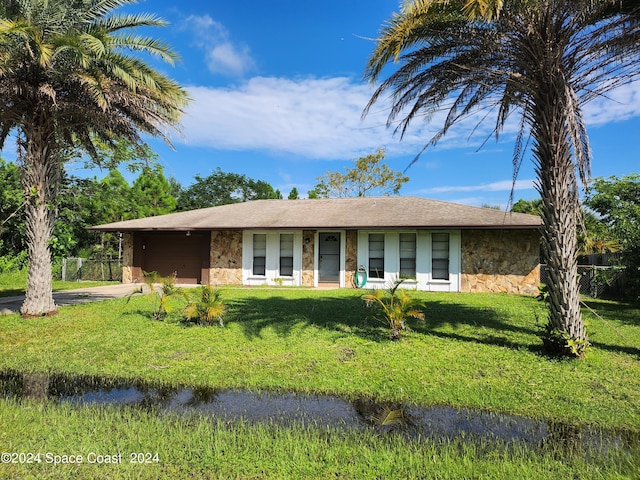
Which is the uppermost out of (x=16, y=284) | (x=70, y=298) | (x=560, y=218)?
(x=560, y=218)

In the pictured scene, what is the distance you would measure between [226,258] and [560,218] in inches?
570

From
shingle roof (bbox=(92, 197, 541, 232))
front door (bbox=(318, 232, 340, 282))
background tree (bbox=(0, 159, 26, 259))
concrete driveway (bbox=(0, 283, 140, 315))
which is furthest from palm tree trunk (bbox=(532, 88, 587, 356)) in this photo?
background tree (bbox=(0, 159, 26, 259))

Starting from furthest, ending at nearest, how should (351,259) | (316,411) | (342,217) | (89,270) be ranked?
1. (89,270)
2. (342,217)
3. (351,259)
4. (316,411)

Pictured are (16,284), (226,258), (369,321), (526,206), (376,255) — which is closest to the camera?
(369,321)

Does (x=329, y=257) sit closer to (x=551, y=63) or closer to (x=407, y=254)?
(x=407, y=254)

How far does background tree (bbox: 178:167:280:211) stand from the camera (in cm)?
4750

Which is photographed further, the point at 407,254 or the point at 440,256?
the point at 407,254

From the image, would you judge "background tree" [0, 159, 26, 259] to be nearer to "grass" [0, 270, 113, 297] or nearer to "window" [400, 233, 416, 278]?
"grass" [0, 270, 113, 297]

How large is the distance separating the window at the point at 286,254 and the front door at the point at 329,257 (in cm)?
128

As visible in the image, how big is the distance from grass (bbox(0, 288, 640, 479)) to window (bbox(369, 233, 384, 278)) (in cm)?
544

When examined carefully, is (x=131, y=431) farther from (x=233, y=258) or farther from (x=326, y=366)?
(x=233, y=258)

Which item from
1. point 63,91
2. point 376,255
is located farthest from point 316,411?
point 376,255

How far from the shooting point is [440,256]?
16625 mm

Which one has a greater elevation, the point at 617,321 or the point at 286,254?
the point at 286,254
